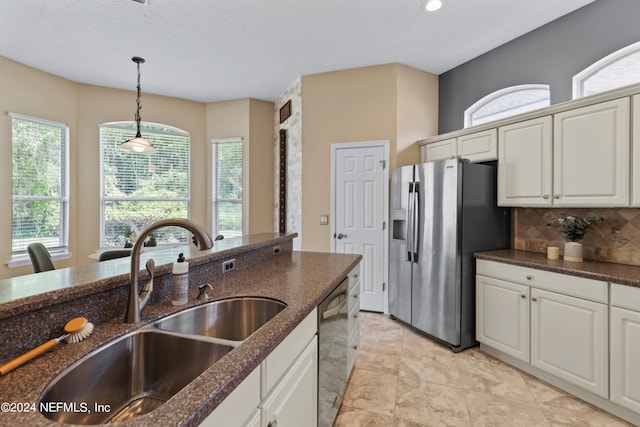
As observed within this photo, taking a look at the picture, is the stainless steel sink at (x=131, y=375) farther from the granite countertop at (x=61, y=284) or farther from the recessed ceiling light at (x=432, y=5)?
the recessed ceiling light at (x=432, y=5)

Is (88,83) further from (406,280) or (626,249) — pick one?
(626,249)

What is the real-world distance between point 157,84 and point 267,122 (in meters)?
1.66

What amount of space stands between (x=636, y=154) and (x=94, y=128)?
5.86 m

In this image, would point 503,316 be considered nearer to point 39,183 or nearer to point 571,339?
point 571,339

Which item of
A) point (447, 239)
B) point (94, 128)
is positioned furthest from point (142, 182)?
point (447, 239)

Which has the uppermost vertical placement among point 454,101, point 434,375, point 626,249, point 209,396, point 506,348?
point 454,101

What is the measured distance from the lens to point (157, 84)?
14.5 ft

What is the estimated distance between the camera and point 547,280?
2.27m

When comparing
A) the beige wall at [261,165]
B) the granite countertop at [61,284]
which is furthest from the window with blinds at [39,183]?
the granite countertop at [61,284]

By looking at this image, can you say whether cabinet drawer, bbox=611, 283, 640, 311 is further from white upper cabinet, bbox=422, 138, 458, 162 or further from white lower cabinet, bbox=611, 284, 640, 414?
white upper cabinet, bbox=422, 138, 458, 162

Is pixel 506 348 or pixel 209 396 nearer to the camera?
pixel 209 396

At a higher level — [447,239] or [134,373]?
[447,239]

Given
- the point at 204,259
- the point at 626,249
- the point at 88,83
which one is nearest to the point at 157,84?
the point at 88,83

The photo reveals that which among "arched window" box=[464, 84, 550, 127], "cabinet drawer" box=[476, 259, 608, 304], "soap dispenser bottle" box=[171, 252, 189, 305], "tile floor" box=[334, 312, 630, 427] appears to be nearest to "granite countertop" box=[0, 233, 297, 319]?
"soap dispenser bottle" box=[171, 252, 189, 305]
